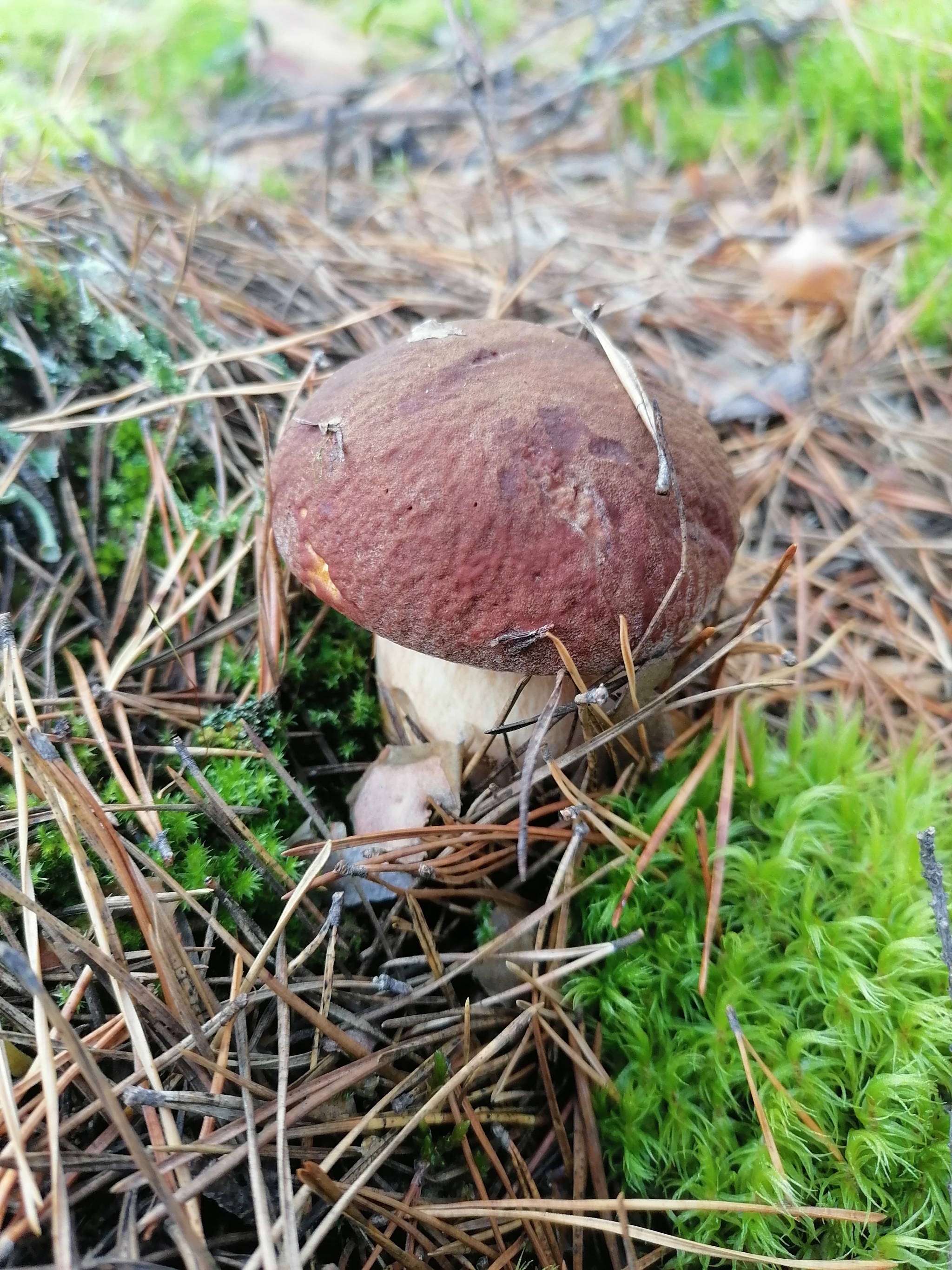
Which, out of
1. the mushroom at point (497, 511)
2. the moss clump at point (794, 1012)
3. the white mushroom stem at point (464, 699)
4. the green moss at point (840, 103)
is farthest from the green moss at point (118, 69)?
the moss clump at point (794, 1012)

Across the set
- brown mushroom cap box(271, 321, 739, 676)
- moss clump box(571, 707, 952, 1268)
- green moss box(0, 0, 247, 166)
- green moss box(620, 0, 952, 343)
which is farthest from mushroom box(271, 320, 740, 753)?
green moss box(620, 0, 952, 343)

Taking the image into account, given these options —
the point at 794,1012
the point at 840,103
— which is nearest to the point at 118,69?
the point at 840,103

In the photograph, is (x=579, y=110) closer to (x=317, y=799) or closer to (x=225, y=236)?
(x=225, y=236)

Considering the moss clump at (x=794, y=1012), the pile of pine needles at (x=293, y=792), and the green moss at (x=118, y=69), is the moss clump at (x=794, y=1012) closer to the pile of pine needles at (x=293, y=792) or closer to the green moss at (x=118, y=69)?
the pile of pine needles at (x=293, y=792)

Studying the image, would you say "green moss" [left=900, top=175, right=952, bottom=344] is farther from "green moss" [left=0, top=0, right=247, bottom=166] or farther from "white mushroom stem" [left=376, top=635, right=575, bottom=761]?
"green moss" [left=0, top=0, right=247, bottom=166]

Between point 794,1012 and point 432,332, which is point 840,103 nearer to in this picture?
point 432,332

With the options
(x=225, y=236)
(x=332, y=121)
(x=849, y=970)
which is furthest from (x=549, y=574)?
(x=332, y=121)
